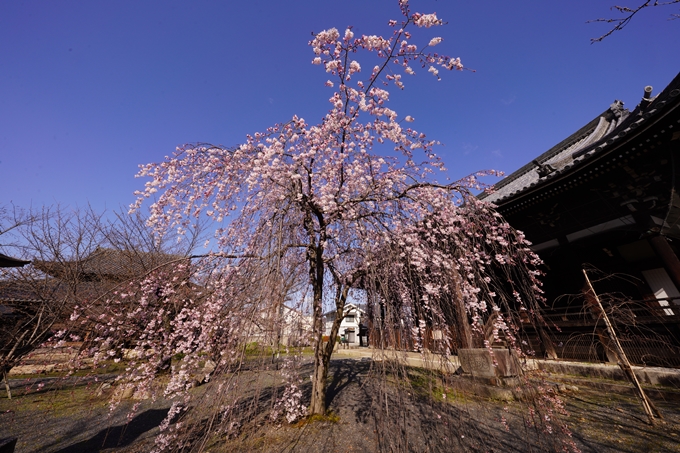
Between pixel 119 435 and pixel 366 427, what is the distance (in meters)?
5.03

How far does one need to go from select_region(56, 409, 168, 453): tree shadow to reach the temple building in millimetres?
8308

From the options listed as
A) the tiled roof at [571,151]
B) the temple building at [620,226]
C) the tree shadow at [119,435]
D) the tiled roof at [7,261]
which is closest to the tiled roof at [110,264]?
the tiled roof at [7,261]

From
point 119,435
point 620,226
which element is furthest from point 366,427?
point 620,226

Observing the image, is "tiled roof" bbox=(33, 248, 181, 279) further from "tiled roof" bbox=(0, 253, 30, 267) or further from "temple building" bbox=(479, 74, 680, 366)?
"temple building" bbox=(479, 74, 680, 366)

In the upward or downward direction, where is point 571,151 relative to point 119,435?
upward

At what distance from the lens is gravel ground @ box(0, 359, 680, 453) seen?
295 cm

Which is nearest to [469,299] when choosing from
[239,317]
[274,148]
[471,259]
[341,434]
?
[471,259]

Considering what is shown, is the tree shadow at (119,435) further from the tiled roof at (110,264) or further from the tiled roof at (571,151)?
the tiled roof at (571,151)

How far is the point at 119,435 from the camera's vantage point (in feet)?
17.8

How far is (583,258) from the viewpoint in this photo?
851 cm

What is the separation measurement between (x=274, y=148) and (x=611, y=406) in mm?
8215

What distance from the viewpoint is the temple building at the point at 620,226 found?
17.2 feet

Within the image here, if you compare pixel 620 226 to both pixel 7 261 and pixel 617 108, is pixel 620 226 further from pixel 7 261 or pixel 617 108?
pixel 7 261

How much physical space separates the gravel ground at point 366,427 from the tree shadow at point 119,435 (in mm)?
21
